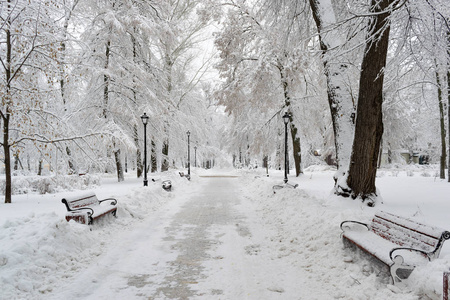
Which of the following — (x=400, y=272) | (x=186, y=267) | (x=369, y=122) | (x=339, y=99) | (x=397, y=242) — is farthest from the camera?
(x=339, y=99)

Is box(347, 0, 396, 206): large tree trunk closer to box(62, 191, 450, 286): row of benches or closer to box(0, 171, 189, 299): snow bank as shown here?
box(62, 191, 450, 286): row of benches

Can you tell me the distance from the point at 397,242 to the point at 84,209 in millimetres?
6622

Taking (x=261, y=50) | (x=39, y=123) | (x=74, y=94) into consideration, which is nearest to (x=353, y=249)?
(x=39, y=123)

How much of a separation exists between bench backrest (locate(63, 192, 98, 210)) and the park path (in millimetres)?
1459

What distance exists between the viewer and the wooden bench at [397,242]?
11.4 ft

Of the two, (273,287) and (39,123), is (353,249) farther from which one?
(39,123)

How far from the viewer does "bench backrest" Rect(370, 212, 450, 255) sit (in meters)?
3.57

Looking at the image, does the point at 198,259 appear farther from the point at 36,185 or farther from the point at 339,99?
the point at 36,185

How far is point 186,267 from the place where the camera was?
478cm

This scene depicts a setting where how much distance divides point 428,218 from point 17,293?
7731 millimetres

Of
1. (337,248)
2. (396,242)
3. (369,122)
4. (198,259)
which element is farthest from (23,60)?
(396,242)

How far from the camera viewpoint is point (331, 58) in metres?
6.83

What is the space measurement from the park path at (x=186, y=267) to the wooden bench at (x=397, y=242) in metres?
1.20

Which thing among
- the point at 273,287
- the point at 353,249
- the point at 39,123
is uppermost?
the point at 39,123
